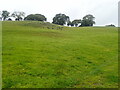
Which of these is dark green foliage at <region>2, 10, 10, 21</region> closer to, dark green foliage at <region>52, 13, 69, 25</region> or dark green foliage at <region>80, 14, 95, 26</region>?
dark green foliage at <region>52, 13, 69, 25</region>

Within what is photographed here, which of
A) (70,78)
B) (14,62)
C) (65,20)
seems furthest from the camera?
(65,20)

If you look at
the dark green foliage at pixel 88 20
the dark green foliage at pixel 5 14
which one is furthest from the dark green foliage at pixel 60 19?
the dark green foliage at pixel 5 14

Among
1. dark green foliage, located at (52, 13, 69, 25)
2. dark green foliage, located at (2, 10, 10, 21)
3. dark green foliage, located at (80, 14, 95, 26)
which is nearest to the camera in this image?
dark green foliage, located at (52, 13, 69, 25)

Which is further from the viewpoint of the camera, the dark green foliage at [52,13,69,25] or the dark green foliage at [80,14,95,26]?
the dark green foliage at [80,14,95,26]

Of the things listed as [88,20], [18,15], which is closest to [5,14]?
[18,15]

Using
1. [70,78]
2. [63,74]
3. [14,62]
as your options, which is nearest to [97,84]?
[70,78]

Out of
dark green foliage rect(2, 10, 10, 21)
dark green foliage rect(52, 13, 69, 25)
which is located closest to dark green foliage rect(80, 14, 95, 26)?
dark green foliage rect(52, 13, 69, 25)

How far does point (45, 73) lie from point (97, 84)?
13.6 ft

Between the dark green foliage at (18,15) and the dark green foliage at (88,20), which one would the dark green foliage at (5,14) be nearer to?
the dark green foliage at (18,15)

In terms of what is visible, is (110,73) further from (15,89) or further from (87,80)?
(15,89)

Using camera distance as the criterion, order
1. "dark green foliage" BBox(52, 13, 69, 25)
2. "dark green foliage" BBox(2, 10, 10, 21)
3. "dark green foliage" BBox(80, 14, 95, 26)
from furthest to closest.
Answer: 1. "dark green foliage" BBox(2, 10, 10, 21)
2. "dark green foliage" BBox(80, 14, 95, 26)
3. "dark green foliage" BBox(52, 13, 69, 25)

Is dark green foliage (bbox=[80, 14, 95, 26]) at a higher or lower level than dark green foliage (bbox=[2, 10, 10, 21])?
lower

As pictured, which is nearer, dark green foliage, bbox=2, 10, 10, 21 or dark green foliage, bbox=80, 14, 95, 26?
dark green foliage, bbox=80, 14, 95, 26

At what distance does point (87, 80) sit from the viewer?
39.1 feet
